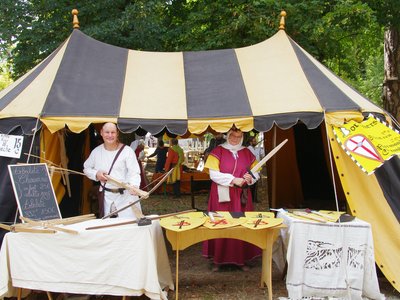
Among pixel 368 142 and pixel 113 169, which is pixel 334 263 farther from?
pixel 113 169

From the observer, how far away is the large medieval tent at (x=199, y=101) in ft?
11.9

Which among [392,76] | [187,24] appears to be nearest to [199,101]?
[187,24]

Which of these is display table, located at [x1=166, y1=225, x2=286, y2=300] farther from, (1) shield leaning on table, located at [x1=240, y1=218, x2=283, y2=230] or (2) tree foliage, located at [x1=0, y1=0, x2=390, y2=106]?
(2) tree foliage, located at [x1=0, y1=0, x2=390, y2=106]

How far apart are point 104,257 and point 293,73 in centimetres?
268

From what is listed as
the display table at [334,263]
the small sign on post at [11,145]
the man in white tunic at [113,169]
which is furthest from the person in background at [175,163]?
the display table at [334,263]

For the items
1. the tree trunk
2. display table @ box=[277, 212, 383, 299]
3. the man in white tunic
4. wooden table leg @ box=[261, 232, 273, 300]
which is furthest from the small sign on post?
the tree trunk

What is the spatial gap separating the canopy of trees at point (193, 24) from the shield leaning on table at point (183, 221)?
4242 millimetres

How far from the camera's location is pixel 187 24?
791 centimetres

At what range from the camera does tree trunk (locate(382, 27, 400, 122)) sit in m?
7.79

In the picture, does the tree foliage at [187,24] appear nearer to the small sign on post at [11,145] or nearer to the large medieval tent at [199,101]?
the large medieval tent at [199,101]

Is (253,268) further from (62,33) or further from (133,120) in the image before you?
(62,33)

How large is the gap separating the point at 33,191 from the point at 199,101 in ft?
5.74

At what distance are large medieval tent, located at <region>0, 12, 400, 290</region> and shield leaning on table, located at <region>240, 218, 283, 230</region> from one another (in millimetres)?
749

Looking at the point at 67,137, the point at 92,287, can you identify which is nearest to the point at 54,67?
the point at 67,137
